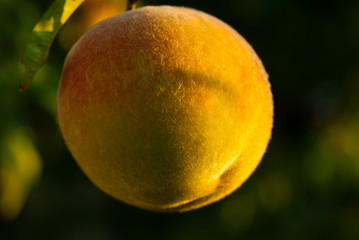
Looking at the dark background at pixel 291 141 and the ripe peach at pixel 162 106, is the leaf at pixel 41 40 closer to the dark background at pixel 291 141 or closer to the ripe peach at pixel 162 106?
the ripe peach at pixel 162 106

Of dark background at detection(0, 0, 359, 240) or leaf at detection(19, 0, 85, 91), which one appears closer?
leaf at detection(19, 0, 85, 91)

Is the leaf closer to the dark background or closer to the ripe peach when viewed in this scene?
the ripe peach

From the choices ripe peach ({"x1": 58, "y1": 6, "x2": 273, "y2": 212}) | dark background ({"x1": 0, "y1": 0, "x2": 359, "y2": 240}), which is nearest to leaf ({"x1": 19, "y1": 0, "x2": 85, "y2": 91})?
ripe peach ({"x1": 58, "y1": 6, "x2": 273, "y2": 212})

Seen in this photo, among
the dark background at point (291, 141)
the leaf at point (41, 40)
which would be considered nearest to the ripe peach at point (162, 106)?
the leaf at point (41, 40)

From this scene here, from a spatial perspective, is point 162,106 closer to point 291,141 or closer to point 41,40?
point 41,40

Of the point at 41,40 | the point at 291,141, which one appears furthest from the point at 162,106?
the point at 291,141

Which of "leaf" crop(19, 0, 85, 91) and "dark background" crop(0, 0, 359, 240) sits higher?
"leaf" crop(19, 0, 85, 91)
